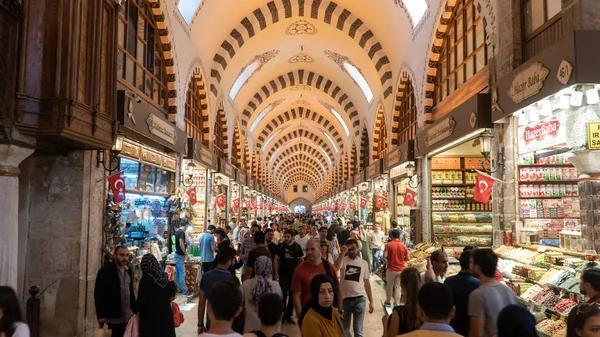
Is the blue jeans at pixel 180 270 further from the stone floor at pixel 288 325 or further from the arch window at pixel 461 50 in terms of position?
the arch window at pixel 461 50

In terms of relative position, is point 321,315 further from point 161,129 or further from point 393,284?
point 161,129

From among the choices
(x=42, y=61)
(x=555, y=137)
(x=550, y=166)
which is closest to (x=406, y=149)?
(x=550, y=166)

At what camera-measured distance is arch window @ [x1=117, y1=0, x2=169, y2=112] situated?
7.38 meters

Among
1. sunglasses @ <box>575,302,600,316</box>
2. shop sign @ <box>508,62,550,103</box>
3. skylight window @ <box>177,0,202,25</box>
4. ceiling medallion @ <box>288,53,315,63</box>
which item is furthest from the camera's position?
ceiling medallion @ <box>288,53,315,63</box>

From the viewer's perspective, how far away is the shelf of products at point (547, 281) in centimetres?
425

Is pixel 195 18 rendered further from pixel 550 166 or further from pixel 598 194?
pixel 598 194

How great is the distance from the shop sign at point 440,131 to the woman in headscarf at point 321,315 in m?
5.31

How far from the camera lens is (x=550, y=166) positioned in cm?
648

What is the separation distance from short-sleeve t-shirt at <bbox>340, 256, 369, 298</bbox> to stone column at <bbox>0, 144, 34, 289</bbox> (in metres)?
2.99

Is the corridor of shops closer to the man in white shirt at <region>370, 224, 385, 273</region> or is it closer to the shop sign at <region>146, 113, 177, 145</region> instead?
the shop sign at <region>146, 113, 177, 145</region>

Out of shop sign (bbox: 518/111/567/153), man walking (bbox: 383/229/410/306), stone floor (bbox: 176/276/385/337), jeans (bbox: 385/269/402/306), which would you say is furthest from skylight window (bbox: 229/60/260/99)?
shop sign (bbox: 518/111/567/153)

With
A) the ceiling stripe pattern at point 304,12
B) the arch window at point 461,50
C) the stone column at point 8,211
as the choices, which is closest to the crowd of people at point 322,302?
the stone column at point 8,211

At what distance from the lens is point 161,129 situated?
26.8 ft

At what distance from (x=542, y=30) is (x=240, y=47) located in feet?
32.9
